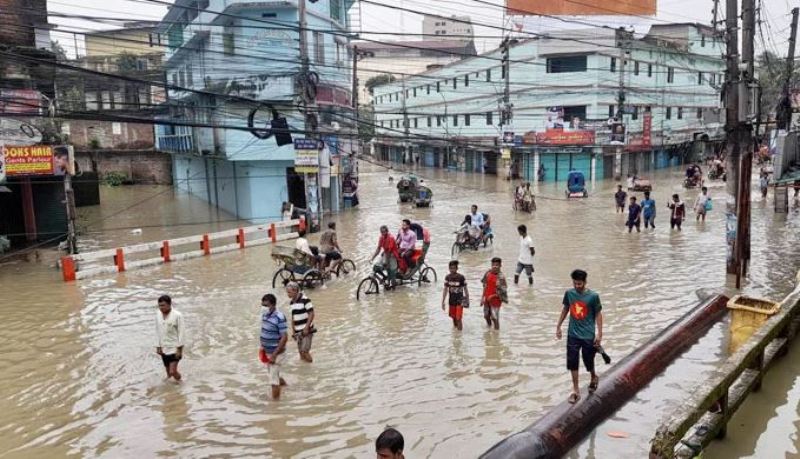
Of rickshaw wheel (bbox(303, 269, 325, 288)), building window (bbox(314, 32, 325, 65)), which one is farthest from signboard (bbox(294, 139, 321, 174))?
rickshaw wheel (bbox(303, 269, 325, 288))

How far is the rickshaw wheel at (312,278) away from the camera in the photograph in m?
15.8

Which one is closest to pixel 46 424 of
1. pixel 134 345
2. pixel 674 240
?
pixel 134 345

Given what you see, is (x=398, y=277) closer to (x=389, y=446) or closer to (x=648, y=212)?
(x=389, y=446)

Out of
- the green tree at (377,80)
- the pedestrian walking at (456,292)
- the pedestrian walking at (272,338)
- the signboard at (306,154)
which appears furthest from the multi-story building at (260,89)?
the green tree at (377,80)

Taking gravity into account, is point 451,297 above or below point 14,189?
below

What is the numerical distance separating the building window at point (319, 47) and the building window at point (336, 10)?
4.61 ft

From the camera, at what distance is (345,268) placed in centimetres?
1825

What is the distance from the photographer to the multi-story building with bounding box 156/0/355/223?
28188 millimetres

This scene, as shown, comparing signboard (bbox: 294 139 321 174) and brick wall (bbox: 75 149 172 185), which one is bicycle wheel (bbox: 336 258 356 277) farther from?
brick wall (bbox: 75 149 172 185)

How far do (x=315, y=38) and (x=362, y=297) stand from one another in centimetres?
1940

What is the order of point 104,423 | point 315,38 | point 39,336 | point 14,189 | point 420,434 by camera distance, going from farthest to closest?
1. point 315,38
2. point 14,189
3. point 39,336
4. point 104,423
5. point 420,434

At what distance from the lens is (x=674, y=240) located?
22156 mm

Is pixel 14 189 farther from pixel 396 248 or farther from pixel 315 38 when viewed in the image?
pixel 396 248

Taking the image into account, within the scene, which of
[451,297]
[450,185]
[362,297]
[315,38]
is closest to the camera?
[451,297]
